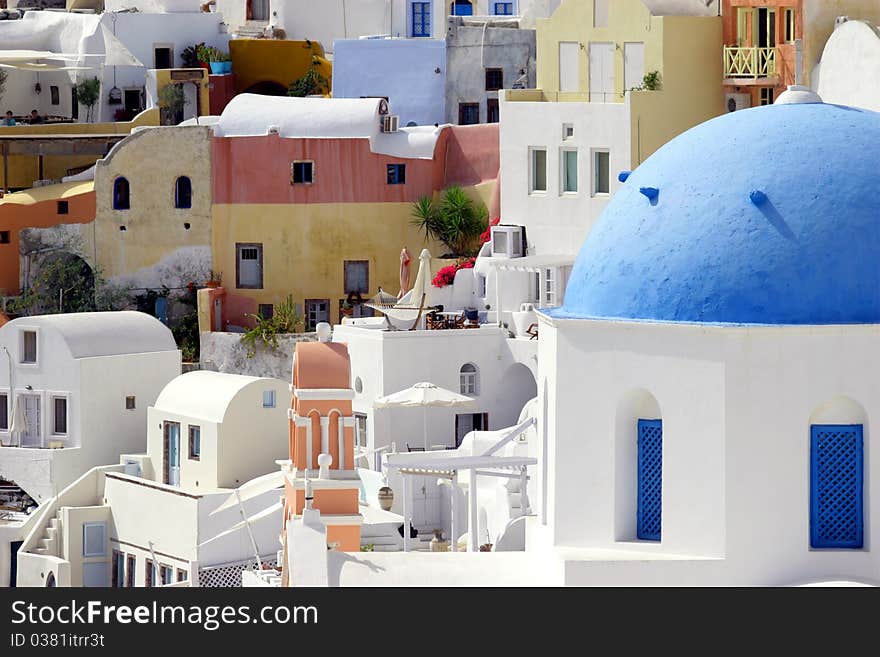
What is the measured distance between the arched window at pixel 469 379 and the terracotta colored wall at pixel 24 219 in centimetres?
948

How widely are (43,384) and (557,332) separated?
25172 mm

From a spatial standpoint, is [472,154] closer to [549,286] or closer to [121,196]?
[549,286]

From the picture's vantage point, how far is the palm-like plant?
2023 inches

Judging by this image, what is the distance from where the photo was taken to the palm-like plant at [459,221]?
5138 centimetres

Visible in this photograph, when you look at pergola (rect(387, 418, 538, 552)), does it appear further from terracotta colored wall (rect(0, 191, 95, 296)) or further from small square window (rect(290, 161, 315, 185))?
terracotta colored wall (rect(0, 191, 95, 296))

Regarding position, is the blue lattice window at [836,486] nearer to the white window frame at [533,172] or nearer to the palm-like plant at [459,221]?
the white window frame at [533,172]

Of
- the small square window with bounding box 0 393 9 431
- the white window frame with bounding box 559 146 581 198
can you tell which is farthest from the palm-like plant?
the small square window with bounding box 0 393 9 431

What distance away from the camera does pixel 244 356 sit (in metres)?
51.0

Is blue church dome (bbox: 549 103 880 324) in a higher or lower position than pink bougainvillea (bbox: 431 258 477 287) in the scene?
higher

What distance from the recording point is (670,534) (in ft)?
80.0

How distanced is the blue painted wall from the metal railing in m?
10.5

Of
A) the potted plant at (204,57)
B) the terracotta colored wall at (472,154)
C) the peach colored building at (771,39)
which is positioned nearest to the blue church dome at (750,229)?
the peach colored building at (771,39)
